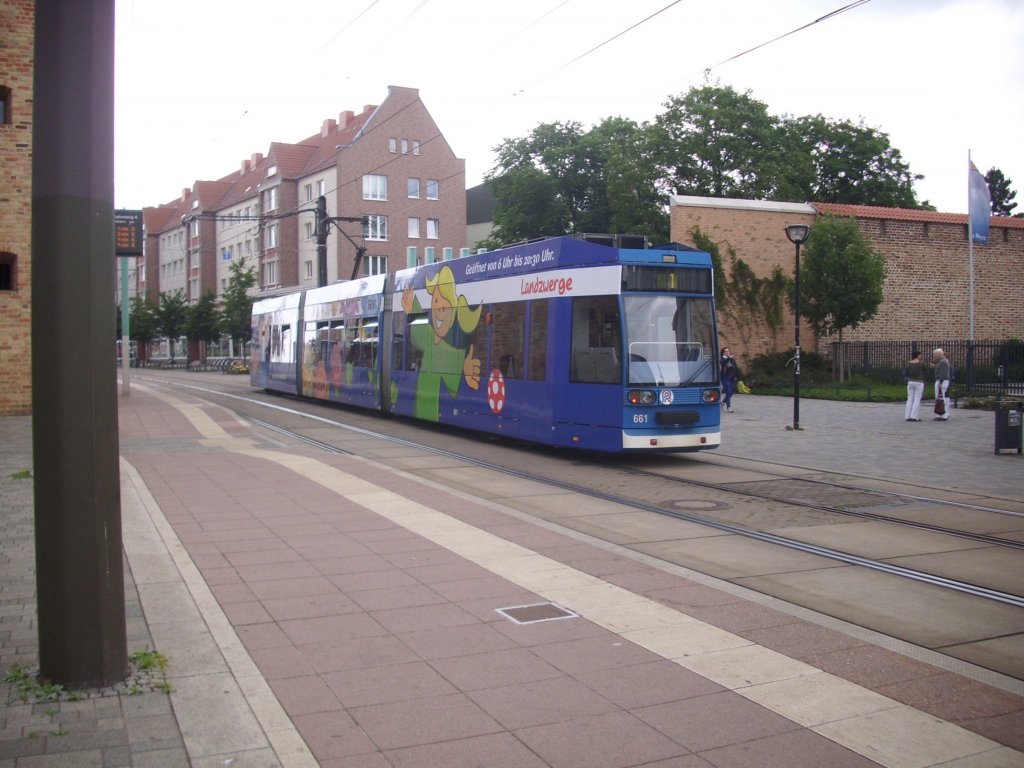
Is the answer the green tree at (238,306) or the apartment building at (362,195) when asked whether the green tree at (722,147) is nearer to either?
the apartment building at (362,195)

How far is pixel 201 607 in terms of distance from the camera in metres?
6.11

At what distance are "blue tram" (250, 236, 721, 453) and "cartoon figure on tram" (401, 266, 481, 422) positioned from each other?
3 centimetres

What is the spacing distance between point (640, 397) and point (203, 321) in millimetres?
59699

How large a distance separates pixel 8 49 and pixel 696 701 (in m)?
A: 21.2

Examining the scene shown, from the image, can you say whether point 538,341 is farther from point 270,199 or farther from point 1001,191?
point 1001,191

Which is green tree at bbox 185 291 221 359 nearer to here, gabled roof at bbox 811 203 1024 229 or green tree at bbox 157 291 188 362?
green tree at bbox 157 291 188 362

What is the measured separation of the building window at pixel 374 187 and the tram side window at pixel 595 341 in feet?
167

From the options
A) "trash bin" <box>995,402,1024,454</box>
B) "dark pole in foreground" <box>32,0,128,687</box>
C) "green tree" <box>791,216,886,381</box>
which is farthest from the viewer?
"green tree" <box>791,216,886,381</box>

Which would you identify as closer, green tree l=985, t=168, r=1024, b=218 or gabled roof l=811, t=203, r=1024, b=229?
A: gabled roof l=811, t=203, r=1024, b=229

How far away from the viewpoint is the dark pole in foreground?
14.4 feet

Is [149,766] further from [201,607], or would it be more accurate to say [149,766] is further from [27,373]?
[27,373]

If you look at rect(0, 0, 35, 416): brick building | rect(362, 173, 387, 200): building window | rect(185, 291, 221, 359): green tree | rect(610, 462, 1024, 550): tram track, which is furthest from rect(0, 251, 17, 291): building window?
rect(185, 291, 221, 359): green tree

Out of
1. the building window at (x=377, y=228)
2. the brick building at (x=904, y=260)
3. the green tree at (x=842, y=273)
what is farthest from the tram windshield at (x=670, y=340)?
the building window at (x=377, y=228)

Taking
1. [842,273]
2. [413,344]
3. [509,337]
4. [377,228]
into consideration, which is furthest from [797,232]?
[377,228]
